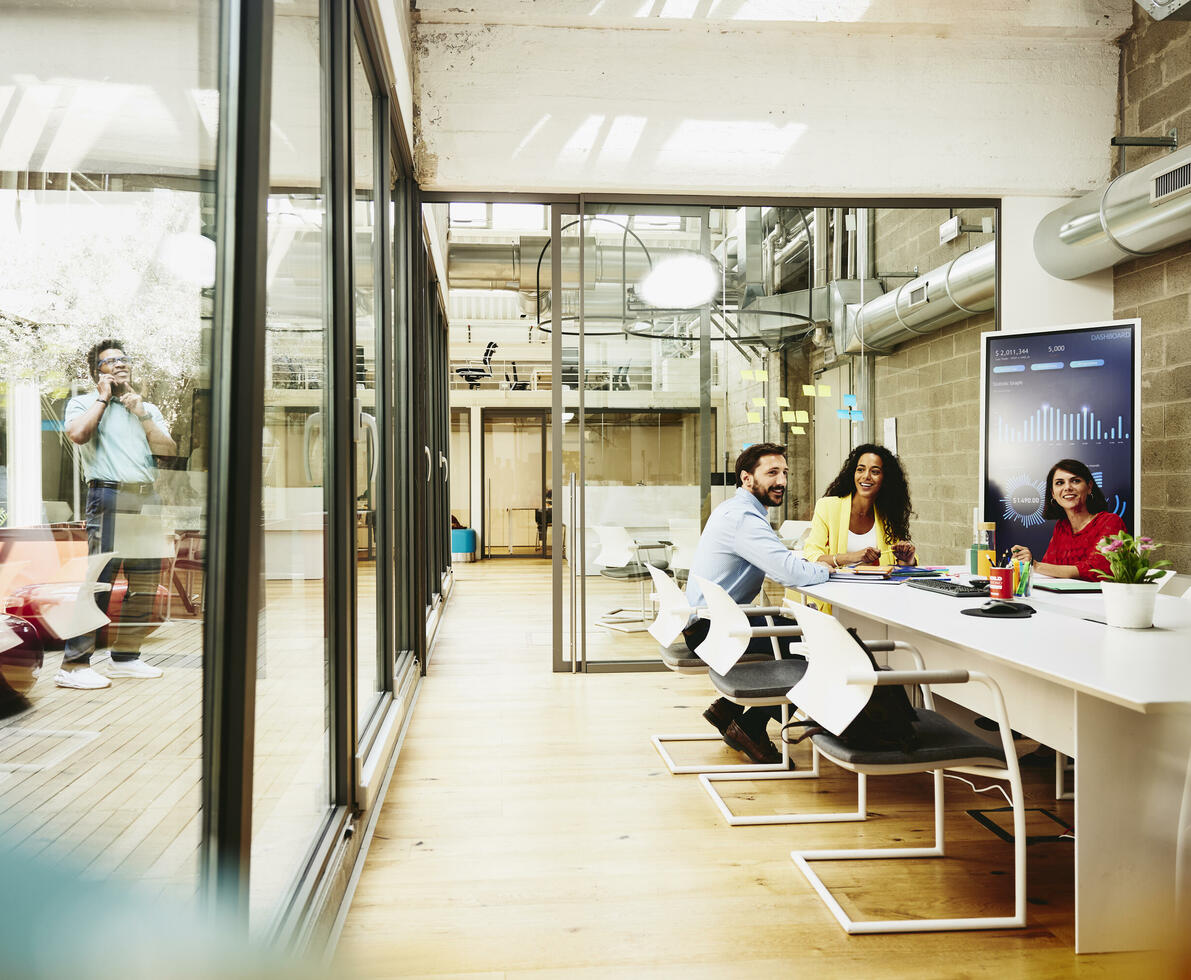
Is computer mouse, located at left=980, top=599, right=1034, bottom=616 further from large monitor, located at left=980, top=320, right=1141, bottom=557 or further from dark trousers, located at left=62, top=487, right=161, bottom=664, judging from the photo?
dark trousers, located at left=62, top=487, right=161, bottom=664

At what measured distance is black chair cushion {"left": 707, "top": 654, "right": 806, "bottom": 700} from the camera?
10.9 feet

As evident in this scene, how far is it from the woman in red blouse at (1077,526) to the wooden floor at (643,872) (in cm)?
97

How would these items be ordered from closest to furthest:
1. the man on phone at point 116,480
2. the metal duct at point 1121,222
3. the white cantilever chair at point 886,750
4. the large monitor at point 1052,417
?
the man on phone at point 116,480 < the white cantilever chair at point 886,750 < the metal duct at point 1121,222 < the large monitor at point 1052,417

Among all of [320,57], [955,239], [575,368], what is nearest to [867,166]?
[955,239]

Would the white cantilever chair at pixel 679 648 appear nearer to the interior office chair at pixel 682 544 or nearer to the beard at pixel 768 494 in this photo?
the beard at pixel 768 494

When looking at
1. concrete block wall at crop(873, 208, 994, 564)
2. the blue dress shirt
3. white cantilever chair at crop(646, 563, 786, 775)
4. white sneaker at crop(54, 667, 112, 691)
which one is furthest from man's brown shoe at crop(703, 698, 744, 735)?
white sneaker at crop(54, 667, 112, 691)

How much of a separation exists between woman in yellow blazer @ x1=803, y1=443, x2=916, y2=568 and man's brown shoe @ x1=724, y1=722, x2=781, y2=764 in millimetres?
994

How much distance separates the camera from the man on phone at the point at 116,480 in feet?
3.12

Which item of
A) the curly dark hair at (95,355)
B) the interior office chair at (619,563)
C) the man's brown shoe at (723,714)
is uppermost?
the curly dark hair at (95,355)

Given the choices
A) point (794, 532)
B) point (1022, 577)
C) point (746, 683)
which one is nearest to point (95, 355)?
point (746, 683)

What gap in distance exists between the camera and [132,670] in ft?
3.72

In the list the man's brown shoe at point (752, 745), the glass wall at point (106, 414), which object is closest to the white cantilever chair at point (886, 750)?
the man's brown shoe at point (752, 745)

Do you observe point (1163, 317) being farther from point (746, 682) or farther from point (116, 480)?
point (116, 480)

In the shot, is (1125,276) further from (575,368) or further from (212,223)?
(212,223)
